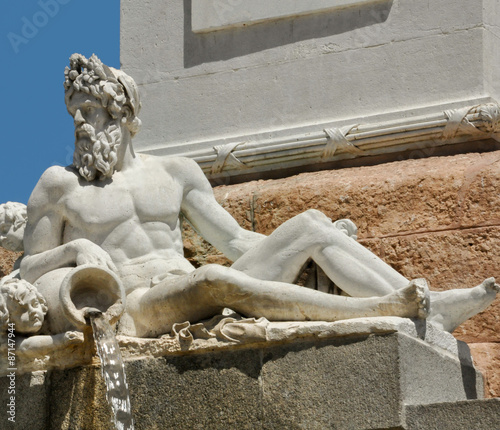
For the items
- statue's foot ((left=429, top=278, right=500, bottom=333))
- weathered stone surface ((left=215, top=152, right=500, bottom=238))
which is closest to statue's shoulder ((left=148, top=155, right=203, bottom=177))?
weathered stone surface ((left=215, top=152, right=500, bottom=238))

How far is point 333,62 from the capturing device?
10.4 metres

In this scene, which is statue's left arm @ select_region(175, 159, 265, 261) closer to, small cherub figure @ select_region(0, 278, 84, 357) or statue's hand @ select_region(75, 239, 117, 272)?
statue's hand @ select_region(75, 239, 117, 272)

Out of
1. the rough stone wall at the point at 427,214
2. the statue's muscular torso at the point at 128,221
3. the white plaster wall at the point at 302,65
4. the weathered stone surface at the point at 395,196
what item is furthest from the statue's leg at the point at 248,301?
the white plaster wall at the point at 302,65

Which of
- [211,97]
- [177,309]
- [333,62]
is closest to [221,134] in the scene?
[211,97]

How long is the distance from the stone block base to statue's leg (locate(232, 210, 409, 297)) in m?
0.51

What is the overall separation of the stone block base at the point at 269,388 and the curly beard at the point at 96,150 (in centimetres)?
132

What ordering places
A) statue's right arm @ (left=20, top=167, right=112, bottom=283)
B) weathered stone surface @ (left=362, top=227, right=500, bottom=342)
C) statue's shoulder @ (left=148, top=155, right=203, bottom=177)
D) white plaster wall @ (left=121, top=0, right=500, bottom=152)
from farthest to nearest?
white plaster wall @ (left=121, top=0, right=500, bottom=152) < weathered stone surface @ (left=362, top=227, right=500, bottom=342) < statue's shoulder @ (left=148, top=155, right=203, bottom=177) < statue's right arm @ (left=20, top=167, right=112, bottom=283)

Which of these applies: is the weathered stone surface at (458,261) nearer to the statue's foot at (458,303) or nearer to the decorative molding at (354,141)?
the decorative molding at (354,141)

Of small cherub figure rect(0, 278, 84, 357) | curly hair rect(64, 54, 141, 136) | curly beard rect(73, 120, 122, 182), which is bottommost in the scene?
small cherub figure rect(0, 278, 84, 357)

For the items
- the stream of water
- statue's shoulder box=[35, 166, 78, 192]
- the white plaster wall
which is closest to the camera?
the stream of water

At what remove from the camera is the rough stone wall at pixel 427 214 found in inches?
362

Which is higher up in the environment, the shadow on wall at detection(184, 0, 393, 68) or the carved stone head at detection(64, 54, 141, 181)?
the shadow on wall at detection(184, 0, 393, 68)

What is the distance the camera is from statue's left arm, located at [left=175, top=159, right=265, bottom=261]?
889cm

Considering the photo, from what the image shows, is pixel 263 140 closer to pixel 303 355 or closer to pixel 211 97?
pixel 211 97
